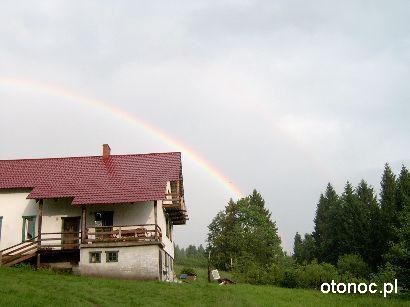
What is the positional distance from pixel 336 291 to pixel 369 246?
34278 millimetres

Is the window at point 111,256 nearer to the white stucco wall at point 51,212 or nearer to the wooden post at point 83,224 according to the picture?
the wooden post at point 83,224

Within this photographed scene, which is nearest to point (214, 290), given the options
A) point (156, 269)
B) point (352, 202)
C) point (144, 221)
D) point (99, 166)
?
point (156, 269)

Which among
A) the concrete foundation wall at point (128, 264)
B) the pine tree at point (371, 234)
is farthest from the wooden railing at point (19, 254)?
the pine tree at point (371, 234)

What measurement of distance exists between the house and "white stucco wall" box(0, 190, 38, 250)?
0.07 meters

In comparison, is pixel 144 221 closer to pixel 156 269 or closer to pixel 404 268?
pixel 156 269

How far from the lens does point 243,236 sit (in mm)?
71875

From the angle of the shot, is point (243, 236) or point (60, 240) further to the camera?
point (243, 236)

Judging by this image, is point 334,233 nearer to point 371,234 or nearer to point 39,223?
point 371,234

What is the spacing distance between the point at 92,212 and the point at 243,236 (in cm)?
4103

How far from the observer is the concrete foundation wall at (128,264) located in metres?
30.6

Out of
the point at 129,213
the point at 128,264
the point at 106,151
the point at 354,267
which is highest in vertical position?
the point at 106,151

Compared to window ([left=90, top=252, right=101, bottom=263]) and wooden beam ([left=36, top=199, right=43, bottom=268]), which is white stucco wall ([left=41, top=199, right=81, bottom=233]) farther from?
window ([left=90, top=252, right=101, bottom=263])

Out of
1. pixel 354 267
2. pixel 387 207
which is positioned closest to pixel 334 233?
pixel 387 207

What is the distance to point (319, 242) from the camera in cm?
8650
